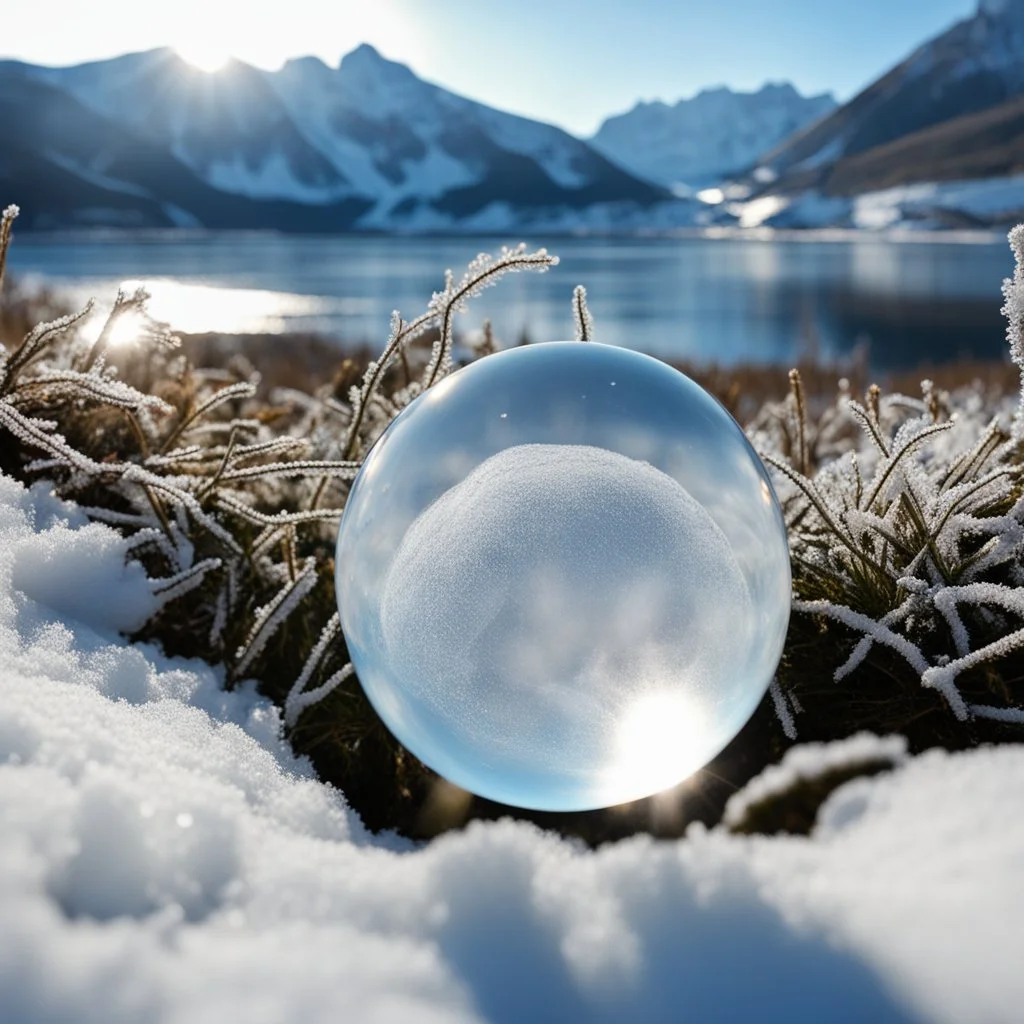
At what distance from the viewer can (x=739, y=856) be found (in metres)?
1.34

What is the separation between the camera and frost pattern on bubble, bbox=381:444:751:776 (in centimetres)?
143

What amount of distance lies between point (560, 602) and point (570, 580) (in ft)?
0.12

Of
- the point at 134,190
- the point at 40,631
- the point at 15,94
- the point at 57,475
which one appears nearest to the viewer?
the point at 40,631

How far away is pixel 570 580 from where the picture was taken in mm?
1428

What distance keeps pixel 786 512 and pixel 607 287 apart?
4525 centimetres

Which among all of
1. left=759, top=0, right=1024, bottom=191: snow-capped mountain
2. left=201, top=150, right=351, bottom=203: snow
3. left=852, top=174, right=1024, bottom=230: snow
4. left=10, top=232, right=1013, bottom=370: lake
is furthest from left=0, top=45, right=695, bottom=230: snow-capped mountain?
left=10, top=232, right=1013, bottom=370: lake

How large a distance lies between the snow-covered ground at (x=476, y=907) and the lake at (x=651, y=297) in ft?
26.0

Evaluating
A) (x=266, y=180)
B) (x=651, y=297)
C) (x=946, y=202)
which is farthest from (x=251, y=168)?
(x=651, y=297)

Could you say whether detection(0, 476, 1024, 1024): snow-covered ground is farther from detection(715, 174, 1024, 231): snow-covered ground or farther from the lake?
detection(715, 174, 1024, 231): snow-covered ground

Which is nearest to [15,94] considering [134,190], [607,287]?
[134,190]

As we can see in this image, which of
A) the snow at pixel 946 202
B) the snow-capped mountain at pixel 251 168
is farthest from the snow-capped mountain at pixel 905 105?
the snow at pixel 946 202

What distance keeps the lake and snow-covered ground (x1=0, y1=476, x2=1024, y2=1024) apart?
312 inches

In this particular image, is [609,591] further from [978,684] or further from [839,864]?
[978,684]

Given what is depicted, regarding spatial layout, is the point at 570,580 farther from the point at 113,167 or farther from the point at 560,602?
the point at 113,167
